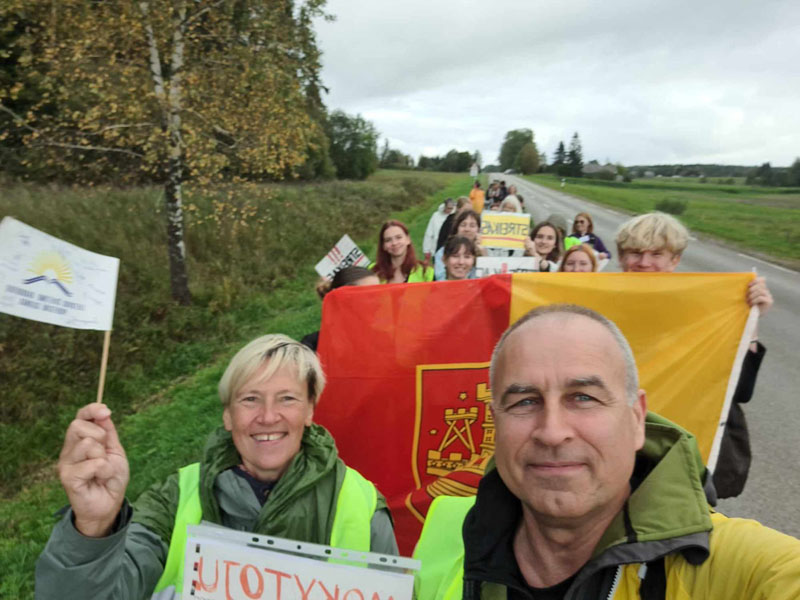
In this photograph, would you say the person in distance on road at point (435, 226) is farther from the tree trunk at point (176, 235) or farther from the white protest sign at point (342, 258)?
the tree trunk at point (176, 235)

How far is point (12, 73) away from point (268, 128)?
27.0 ft

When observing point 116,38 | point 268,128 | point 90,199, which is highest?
point 116,38

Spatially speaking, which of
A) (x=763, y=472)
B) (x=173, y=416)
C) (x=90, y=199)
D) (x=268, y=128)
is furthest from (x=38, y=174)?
(x=763, y=472)

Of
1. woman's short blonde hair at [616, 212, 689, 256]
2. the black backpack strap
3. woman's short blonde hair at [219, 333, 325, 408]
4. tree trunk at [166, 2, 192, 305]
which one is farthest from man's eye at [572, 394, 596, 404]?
tree trunk at [166, 2, 192, 305]

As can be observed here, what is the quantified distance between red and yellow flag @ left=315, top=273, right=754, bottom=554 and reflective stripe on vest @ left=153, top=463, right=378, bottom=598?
4.17ft

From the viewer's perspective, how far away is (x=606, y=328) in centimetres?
150

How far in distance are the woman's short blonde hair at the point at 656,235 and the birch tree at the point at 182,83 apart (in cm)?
744

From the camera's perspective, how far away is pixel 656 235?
359 cm

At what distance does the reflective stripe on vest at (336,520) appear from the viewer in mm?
2039

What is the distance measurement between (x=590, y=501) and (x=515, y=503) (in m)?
0.29

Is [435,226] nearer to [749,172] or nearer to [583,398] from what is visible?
[583,398]

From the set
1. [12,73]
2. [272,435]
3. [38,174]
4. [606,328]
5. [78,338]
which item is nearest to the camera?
[606,328]

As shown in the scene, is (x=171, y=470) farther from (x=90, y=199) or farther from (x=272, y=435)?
(x=90, y=199)

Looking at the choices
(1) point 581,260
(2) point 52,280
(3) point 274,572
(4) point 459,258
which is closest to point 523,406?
(3) point 274,572
